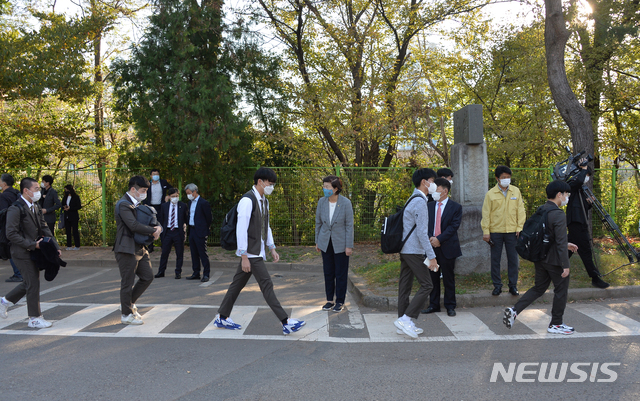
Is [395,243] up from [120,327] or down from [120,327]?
up

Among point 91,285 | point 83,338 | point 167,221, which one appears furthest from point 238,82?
point 83,338

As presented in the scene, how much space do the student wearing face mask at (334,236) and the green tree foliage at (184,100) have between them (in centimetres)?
569

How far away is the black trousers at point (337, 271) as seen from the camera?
679 cm

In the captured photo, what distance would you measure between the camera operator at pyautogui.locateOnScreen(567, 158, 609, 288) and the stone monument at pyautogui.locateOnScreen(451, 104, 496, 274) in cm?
137

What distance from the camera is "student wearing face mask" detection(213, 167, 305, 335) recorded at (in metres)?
5.43

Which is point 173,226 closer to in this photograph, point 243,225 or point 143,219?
point 143,219

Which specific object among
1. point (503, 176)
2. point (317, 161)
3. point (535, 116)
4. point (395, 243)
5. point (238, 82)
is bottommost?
point (395, 243)

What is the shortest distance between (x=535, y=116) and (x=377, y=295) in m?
11.2

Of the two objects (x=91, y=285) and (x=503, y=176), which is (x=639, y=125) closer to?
(x=503, y=176)

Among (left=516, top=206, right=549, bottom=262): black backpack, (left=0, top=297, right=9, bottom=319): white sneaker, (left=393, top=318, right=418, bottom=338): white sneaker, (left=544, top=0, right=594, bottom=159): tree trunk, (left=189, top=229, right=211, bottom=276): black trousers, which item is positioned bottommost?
(left=393, top=318, right=418, bottom=338): white sneaker

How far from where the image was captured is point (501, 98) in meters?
15.9

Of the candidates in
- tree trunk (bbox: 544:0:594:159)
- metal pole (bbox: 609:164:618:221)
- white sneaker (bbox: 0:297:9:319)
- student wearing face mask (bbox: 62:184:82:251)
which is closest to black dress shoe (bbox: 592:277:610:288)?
tree trunk (bbox: 544:0:594:159)

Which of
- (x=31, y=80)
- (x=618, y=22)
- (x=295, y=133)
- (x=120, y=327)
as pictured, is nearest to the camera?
(x=120, y=327)

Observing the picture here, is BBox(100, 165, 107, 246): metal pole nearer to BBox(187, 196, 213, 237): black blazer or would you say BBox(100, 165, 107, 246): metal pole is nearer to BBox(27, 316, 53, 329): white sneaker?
BBox(187, 196, 213, 237): black blazer
